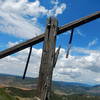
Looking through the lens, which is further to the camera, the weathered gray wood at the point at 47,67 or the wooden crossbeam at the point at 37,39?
the wooden crossbeam at the point at 37,39

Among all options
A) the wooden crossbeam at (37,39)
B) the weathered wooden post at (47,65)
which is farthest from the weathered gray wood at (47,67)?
the wooden crossbeam at (37,39)

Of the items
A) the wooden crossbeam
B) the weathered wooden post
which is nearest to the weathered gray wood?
the weathered wooden post

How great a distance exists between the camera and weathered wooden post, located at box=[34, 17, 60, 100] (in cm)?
658

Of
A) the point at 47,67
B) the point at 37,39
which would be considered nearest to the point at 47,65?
the point at 47,67

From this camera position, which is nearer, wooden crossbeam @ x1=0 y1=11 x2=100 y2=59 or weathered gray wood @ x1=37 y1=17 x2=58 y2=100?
weathered gray wood @ x1=37 y1=17 x2=58 y2=100

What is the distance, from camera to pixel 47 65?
6.63 metres

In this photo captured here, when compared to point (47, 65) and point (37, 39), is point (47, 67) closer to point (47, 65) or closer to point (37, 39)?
point (47, 65)

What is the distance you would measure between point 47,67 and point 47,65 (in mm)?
56

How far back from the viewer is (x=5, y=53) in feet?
22.5

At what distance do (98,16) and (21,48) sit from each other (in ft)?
8.23

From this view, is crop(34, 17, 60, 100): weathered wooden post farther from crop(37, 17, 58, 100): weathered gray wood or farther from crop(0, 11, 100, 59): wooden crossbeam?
crop(0, 11, 100, 59): wooden crossbeam

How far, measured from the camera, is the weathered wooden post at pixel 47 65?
21.6 ft

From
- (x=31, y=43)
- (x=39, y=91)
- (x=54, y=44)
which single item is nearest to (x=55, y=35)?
(x=54, y=44)

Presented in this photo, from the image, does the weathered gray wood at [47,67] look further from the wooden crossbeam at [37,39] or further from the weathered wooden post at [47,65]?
the wooden crossbeam at [37,39]
